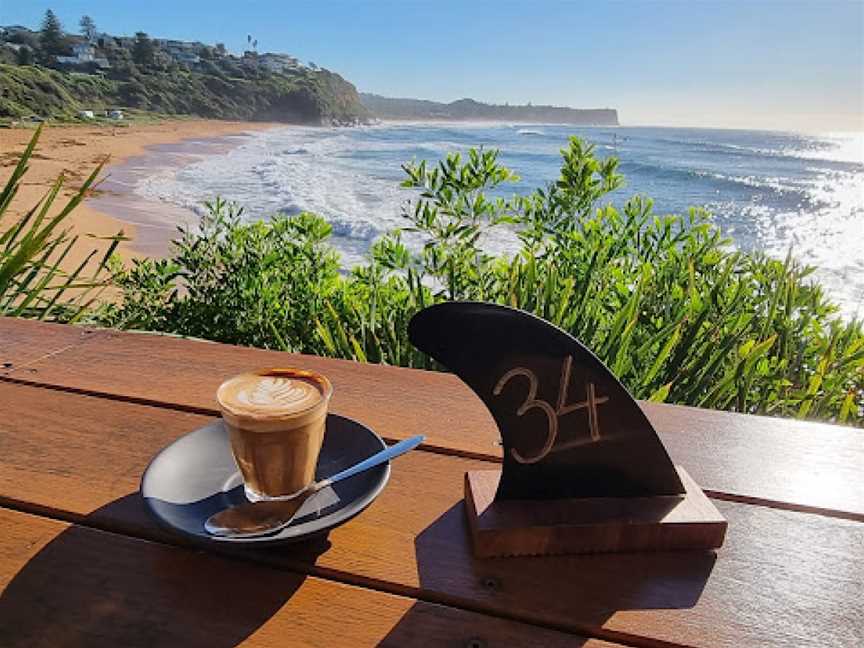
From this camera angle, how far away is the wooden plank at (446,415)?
797mm

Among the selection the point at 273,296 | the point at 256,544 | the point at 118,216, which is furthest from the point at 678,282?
the point at 118,216

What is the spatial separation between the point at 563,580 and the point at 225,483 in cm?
37

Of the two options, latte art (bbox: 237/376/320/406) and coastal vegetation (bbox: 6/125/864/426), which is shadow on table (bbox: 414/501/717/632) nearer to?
latte art (bbox: 237/376/320/406)

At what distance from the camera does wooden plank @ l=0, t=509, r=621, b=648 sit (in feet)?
1.76

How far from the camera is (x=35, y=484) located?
0.75 m

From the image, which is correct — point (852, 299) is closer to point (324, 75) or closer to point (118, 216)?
point (118, 216)

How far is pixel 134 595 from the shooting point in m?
0.58

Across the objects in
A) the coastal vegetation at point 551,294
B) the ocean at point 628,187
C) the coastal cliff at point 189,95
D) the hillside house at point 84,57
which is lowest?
the ocean at point 628,187

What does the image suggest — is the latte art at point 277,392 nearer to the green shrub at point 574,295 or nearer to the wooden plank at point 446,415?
the wooden plank at point 446,415

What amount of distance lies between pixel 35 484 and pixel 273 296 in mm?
1517

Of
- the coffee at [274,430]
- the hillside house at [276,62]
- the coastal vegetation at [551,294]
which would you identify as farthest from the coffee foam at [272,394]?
the hillside house at [276,62]

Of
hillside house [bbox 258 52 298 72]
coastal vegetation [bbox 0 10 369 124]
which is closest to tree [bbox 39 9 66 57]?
coastal vegetation [bbox 0 10 369 124]

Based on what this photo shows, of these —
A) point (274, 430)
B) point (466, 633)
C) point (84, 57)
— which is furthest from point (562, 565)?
point (84, 57)

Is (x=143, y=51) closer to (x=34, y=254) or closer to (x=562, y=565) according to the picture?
(x=34, y=254)
